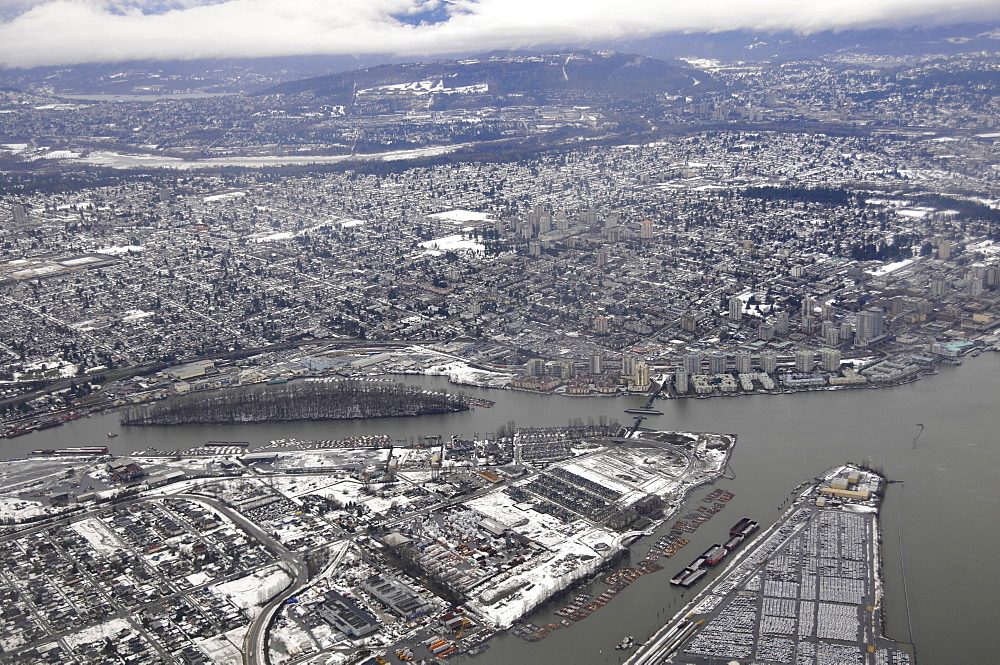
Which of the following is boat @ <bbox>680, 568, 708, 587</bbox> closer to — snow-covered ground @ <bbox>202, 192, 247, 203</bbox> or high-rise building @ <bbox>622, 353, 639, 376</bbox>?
high-rise building @ <bbox>622, 353, 639, 376</bbox>

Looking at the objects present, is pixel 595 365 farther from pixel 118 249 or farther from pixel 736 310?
pixel 118 249

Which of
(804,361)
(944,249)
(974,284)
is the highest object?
(944,249)

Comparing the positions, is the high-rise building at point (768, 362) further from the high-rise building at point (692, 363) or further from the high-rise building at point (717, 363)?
the high-rise building at point (692, 363)

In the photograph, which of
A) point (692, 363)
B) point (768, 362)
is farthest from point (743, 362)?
point (692, 363)

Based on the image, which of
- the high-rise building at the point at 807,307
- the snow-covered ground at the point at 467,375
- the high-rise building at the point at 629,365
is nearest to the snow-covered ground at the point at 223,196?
the snow-covered ground at the point at 467,375

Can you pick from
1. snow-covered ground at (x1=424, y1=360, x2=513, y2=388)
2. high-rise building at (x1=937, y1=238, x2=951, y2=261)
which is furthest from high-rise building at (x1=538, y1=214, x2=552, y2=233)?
snow-covered ground at (x1=424, y1=360, x2=513, y2=388)

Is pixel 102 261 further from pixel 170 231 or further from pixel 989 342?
pixel 989 342
